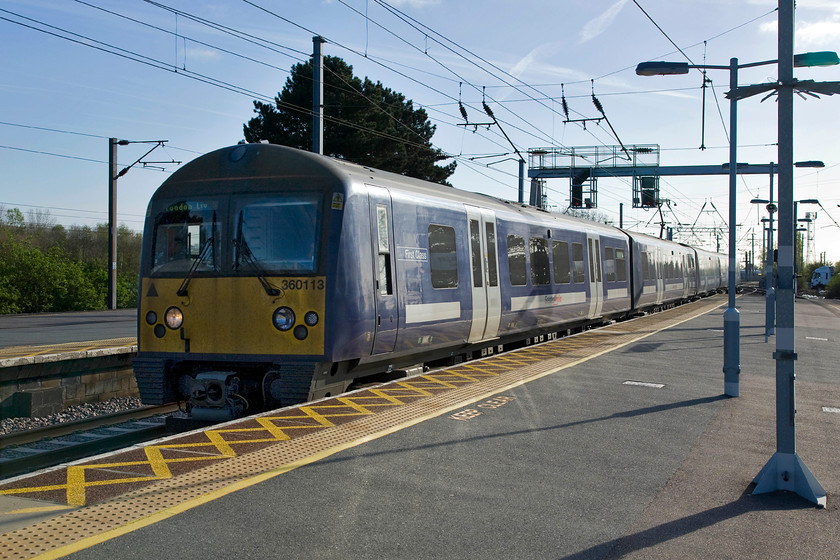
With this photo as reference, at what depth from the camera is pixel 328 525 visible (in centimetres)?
461

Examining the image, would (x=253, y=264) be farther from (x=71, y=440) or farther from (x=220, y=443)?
(x=71, y=440)

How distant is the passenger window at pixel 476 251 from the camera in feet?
38.7

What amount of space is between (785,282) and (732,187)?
6.93 m

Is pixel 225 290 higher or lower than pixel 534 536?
higher

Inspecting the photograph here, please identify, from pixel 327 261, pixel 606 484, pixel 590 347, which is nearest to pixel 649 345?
pixel 590 347

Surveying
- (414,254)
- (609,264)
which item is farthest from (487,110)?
(414,254)

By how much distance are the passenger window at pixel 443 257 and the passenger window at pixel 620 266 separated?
11875 millimetres

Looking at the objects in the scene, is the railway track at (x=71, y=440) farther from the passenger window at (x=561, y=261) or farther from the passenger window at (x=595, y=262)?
the passenger window at (x=595, y=262)

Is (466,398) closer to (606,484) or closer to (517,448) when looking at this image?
(517,448)

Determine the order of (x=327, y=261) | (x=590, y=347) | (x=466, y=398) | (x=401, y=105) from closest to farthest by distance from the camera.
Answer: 1. (x=327, y=261)
2. (x=466, y=398)
3. (x=590, y=347)
4. (x=401, y=105)

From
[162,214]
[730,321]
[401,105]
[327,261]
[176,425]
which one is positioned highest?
[401,105]

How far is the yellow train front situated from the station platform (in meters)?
0.89

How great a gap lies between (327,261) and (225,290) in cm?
130

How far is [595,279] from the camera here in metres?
19.4
